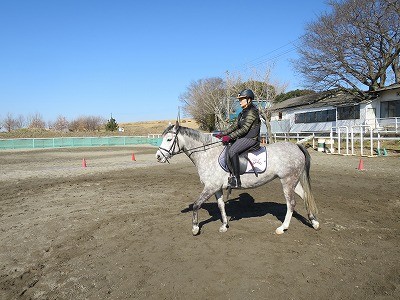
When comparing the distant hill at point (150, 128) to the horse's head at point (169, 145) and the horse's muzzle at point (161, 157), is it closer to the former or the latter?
the horse's head at point (169, 145)

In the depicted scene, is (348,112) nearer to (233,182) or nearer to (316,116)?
(316,116)

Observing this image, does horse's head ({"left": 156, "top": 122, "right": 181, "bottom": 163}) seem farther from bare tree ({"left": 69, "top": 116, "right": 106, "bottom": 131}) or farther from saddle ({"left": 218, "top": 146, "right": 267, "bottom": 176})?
bare tree ({"left": 69, "top": 116, "right": 106, "bottom": 131})

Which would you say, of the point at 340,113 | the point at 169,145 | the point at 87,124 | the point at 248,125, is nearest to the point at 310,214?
the point at 248,125

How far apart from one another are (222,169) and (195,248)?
1.67 metres

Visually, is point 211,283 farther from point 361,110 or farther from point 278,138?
point 278,138

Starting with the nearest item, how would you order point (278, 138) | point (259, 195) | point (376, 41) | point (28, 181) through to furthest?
1. point (259, 195)
2. point (28, 181)
3. point (376, 41)
4. point (278, 138)

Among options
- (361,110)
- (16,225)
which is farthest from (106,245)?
(361,110)

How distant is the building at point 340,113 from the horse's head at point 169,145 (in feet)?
62.0

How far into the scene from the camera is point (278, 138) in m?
39.5

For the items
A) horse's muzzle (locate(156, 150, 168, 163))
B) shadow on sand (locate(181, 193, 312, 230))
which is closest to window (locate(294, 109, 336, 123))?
shadow on sand (locate(181, 193, 312, 230))

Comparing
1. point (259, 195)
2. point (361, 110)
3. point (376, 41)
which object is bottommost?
point (259, 195)

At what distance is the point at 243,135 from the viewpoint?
6.05 m

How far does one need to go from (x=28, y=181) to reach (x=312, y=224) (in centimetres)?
1282

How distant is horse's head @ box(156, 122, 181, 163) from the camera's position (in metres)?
6.34
